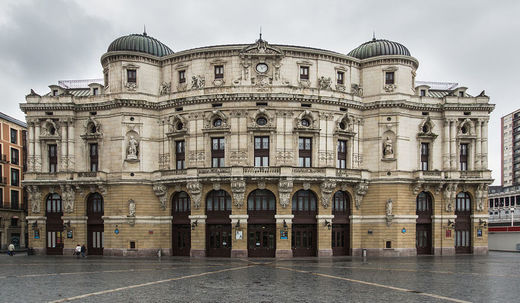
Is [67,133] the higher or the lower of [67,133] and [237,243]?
the higher

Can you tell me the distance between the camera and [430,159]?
67.2m

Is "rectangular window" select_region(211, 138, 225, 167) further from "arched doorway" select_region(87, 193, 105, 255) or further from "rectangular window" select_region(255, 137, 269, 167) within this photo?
"arched doorway" select_region(87, 193, 105, 255)

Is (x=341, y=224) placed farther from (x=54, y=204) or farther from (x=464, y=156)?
(x=54, y=204)

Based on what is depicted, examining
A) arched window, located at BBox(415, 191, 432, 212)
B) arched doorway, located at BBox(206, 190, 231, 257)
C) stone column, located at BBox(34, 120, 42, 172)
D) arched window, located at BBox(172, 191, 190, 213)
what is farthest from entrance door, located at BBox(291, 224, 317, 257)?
stone column, located at BBox(34, 120, 42, 172)

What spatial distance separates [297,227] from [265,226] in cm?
401

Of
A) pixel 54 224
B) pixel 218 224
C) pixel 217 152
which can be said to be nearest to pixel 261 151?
pixel 217 152

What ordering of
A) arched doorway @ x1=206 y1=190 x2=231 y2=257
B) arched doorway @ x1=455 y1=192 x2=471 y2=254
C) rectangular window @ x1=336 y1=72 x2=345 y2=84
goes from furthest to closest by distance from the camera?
arched doorway @ x1=455 y1=192 x2=471 y2=254
rectangular window @ x1=336 y1=72 x2=345 y2=84
arched doorway @ x1=206 y1=190 x2=231 y2=257

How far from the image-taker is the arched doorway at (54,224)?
67125 mm

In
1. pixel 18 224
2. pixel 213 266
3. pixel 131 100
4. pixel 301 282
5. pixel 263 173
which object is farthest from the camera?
pixel 18 224

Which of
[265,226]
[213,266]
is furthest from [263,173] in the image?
[213,266]

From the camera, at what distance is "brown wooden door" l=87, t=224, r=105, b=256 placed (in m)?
66.1

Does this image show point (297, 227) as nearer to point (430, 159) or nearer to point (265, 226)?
point (265, 226)

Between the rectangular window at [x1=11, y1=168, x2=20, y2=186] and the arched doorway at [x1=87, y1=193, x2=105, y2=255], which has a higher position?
the rectangular window at [x1=11, y1=168, x2=20, y2=186]

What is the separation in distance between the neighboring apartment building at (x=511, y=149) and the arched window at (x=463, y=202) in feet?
351
